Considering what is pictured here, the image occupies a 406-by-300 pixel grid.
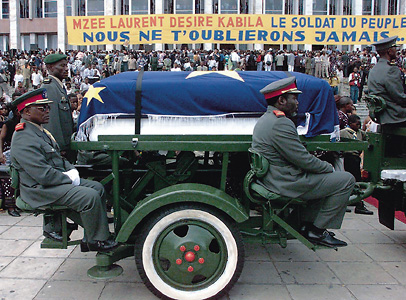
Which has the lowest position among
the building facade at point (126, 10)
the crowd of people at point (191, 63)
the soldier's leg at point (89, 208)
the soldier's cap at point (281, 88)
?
the soldier's leg at point (89, 208)

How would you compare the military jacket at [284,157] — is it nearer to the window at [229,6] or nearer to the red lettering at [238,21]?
the red lettering at [238,21]

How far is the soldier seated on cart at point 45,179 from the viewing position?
352cm

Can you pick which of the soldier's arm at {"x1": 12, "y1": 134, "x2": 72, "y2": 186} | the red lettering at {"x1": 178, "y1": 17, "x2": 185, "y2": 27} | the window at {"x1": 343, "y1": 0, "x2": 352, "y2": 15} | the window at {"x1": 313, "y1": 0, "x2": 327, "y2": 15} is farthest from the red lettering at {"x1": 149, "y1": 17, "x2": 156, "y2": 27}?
the window at {"x1": 343, "y1": 0, "x2": 352, "y2": 15}

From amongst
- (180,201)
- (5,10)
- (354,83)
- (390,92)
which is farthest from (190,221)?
(5,10)

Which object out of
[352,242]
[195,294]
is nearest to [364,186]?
[352,242]

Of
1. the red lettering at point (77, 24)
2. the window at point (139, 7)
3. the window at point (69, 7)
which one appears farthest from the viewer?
the window at point (139, 7)

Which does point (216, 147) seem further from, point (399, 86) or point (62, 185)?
point (399, 86)

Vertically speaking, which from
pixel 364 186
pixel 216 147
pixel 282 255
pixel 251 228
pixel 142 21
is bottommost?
pixel 282 255

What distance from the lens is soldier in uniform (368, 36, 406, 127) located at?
460 cm

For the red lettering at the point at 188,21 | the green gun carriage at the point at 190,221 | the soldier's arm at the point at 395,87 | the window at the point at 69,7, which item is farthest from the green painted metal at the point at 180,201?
the window at the point at 69,7

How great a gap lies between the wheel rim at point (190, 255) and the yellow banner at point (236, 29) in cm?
2117

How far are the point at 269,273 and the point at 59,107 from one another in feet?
9.00

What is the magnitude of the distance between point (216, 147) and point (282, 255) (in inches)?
71.3

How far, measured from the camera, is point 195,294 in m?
3.59
